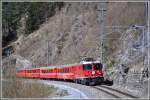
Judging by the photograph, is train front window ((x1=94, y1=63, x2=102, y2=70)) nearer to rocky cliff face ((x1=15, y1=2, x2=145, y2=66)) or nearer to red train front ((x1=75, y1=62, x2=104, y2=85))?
red train front ((x1=75, y1=62, x2=104, y2=85))

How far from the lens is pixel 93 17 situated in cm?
6469

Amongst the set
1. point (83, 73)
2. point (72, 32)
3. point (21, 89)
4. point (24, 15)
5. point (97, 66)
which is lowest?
point (21, 89)

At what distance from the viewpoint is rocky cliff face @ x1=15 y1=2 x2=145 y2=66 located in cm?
5244

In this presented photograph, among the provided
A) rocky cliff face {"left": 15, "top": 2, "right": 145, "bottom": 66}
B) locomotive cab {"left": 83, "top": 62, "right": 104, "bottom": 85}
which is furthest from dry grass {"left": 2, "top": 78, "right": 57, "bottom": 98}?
rocky cliff face {"left": 15, "top": 2, "right": 145, "bottom": 66}

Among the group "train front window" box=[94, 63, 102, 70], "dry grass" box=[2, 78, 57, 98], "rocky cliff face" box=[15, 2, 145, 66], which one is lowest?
"dry grass" box=[2, 78, 57, 98]

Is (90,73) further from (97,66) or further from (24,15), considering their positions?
(24,15)

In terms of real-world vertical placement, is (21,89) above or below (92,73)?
below

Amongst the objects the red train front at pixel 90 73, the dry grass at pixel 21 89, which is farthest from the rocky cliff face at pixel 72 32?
the dry grass at pixel 21 89

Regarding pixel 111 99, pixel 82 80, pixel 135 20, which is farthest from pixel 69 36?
pixel 111 99

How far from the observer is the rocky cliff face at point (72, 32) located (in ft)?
172

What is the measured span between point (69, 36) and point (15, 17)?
29.5ft

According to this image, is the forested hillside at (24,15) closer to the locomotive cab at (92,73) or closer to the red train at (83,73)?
the red train at (83,73)

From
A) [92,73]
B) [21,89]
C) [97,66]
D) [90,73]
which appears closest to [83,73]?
[90,73]

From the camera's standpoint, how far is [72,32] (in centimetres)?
6512
